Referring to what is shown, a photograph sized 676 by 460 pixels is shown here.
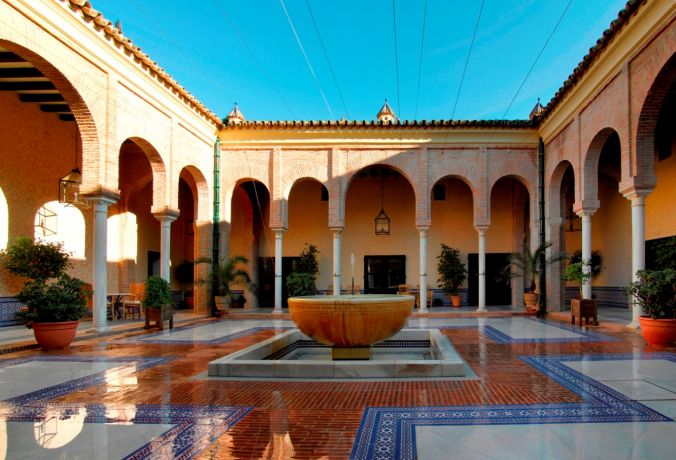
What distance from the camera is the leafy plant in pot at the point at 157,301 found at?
11.0 meters

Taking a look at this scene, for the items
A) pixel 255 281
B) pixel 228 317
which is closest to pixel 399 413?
pixel 228 317

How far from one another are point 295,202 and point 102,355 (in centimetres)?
1183

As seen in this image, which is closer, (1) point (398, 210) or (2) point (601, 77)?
(2) point (601, 77)

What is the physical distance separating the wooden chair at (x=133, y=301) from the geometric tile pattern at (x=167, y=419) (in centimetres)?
930

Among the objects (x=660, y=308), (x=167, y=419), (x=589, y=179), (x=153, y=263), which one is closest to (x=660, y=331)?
(x=660, y=308)

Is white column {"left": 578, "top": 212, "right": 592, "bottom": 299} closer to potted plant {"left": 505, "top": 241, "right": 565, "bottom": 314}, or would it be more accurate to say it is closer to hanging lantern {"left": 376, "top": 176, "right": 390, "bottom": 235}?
potted plant {"left": 505, "top": 241, "right": 565, "bottom": 314}

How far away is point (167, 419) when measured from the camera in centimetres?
430

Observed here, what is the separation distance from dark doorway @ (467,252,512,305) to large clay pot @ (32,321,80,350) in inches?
543

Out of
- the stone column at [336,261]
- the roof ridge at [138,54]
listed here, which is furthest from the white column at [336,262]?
the roof ridge at [138,54]

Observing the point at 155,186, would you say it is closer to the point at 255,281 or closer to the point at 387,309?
the point at 255,281

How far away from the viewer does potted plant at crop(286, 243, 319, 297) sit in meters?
15.9

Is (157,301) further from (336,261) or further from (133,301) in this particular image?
(336,261)

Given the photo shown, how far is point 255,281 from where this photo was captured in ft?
60.7

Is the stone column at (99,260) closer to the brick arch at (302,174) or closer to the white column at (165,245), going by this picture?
the white column at (165,245)
